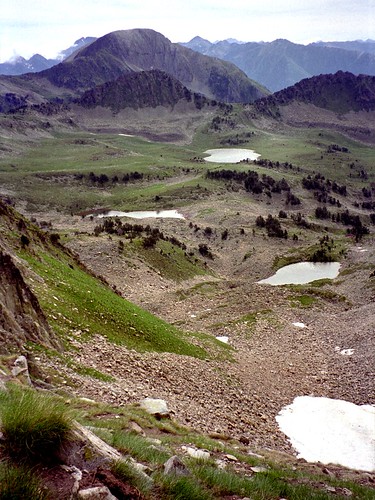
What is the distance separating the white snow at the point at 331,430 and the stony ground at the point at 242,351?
1.02 metres

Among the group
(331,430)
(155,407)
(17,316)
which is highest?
(17,316)

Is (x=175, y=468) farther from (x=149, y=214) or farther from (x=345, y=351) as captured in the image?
(x=149, y=214)

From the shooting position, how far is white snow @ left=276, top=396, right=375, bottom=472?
21.5 meters

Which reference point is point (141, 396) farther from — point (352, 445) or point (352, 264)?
point (352, 264)

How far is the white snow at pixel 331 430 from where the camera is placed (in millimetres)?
21531

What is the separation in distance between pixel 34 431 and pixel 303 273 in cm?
8417

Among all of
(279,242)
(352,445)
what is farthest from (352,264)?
(352,445)

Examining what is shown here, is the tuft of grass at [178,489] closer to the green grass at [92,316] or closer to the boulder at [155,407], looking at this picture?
the boulder at [155,407]

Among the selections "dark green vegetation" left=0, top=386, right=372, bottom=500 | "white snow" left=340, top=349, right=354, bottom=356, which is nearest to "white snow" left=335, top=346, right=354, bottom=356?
"white snow" left=340, top=349, right=354, bottom=356

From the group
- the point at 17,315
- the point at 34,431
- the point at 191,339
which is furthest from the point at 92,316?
the point at 34,431

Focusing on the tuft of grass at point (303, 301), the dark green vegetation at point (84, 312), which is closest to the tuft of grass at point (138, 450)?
the dark green vegetation at point (84, 312)

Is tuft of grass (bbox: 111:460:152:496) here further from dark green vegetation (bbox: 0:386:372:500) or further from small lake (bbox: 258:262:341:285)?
small lake (bbox: 258:262:341:285)

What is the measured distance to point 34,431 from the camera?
21.9ft

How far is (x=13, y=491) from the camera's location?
17.6 ft
